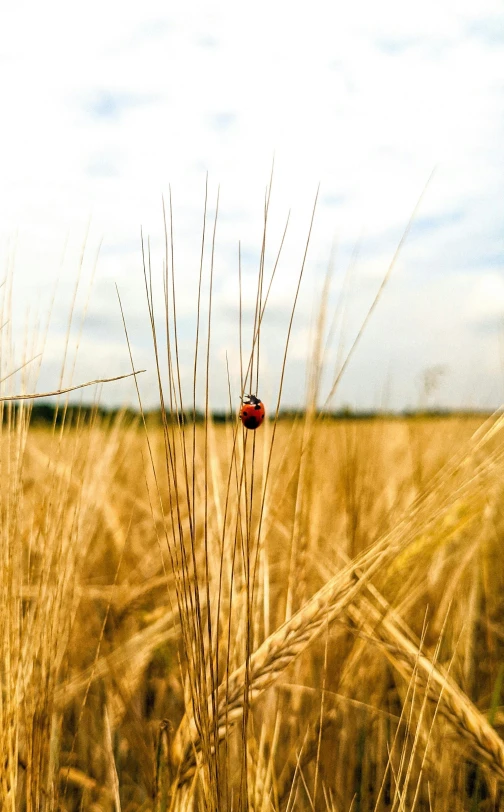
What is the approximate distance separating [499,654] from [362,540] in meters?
0.59

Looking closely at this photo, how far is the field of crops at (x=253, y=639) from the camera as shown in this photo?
1.93 feet

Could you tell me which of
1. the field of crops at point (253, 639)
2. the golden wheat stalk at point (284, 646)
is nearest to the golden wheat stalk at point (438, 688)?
the field of crops at point (253, 639)

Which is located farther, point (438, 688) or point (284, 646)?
point (438, 688)

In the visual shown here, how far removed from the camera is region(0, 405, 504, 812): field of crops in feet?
1.93

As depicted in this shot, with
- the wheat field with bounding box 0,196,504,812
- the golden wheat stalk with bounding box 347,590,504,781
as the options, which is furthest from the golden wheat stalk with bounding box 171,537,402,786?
the golden wheat stalk with bounding box 347,590,504,781

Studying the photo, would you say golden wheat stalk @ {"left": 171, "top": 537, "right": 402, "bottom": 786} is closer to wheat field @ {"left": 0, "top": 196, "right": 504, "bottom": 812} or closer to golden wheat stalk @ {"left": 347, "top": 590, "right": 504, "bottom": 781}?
wheat field @ {"left": 0, "top": 196, "right": 504, "bottom": 812}

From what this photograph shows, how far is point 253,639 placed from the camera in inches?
26.5

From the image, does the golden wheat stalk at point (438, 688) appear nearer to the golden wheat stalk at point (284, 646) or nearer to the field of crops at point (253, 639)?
the field of crops at point (253, 639)

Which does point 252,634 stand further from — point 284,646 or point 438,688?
point 438,688

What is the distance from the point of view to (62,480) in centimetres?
76

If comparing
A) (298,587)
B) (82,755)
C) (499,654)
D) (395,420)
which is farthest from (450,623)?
(395,420)

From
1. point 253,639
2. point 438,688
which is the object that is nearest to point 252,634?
point 253,639

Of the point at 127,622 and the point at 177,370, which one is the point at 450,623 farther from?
the point at 177,370

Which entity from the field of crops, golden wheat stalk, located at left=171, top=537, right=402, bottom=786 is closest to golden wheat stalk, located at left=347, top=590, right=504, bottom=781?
the field of crops
